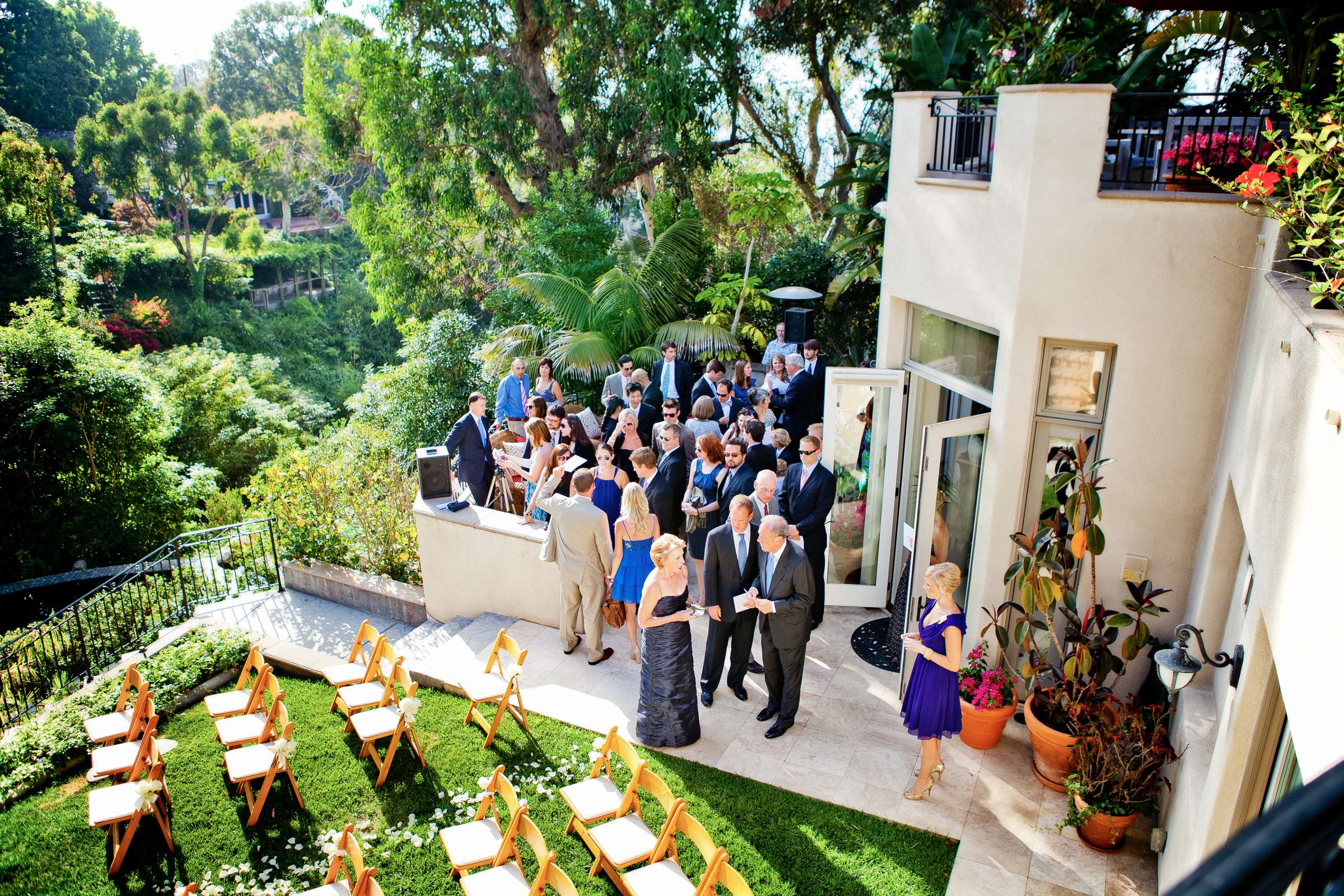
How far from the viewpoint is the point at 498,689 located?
7730 millimetres

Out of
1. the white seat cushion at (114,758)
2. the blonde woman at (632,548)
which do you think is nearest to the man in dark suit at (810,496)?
the blonde woman at (632,548)

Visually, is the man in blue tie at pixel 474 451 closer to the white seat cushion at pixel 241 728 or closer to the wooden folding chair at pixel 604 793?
the white seat cushion at pixel 241 728

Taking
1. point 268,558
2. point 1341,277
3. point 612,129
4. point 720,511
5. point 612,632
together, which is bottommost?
point 268,558

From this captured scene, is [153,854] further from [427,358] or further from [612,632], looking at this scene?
[427,358]

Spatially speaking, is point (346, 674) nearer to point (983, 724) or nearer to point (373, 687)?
point (373, 687)

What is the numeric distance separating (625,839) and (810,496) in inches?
139

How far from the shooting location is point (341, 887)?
5777 millimetres

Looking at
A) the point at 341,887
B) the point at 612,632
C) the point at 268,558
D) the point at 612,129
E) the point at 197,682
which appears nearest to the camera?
the point at 341,887

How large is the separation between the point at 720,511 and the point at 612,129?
48.1 feet

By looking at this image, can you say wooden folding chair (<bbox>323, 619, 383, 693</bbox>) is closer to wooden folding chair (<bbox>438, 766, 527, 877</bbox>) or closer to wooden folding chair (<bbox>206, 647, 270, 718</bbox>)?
wooden folding chair (<bbox>206, 647, 270, 718</bbox>)

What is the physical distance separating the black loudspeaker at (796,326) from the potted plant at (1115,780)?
873 centimetres

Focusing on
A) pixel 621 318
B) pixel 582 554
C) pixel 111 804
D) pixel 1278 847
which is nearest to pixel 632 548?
pixel 582 554

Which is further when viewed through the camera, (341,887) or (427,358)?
(427,358)

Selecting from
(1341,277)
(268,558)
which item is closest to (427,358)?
(268,558)
